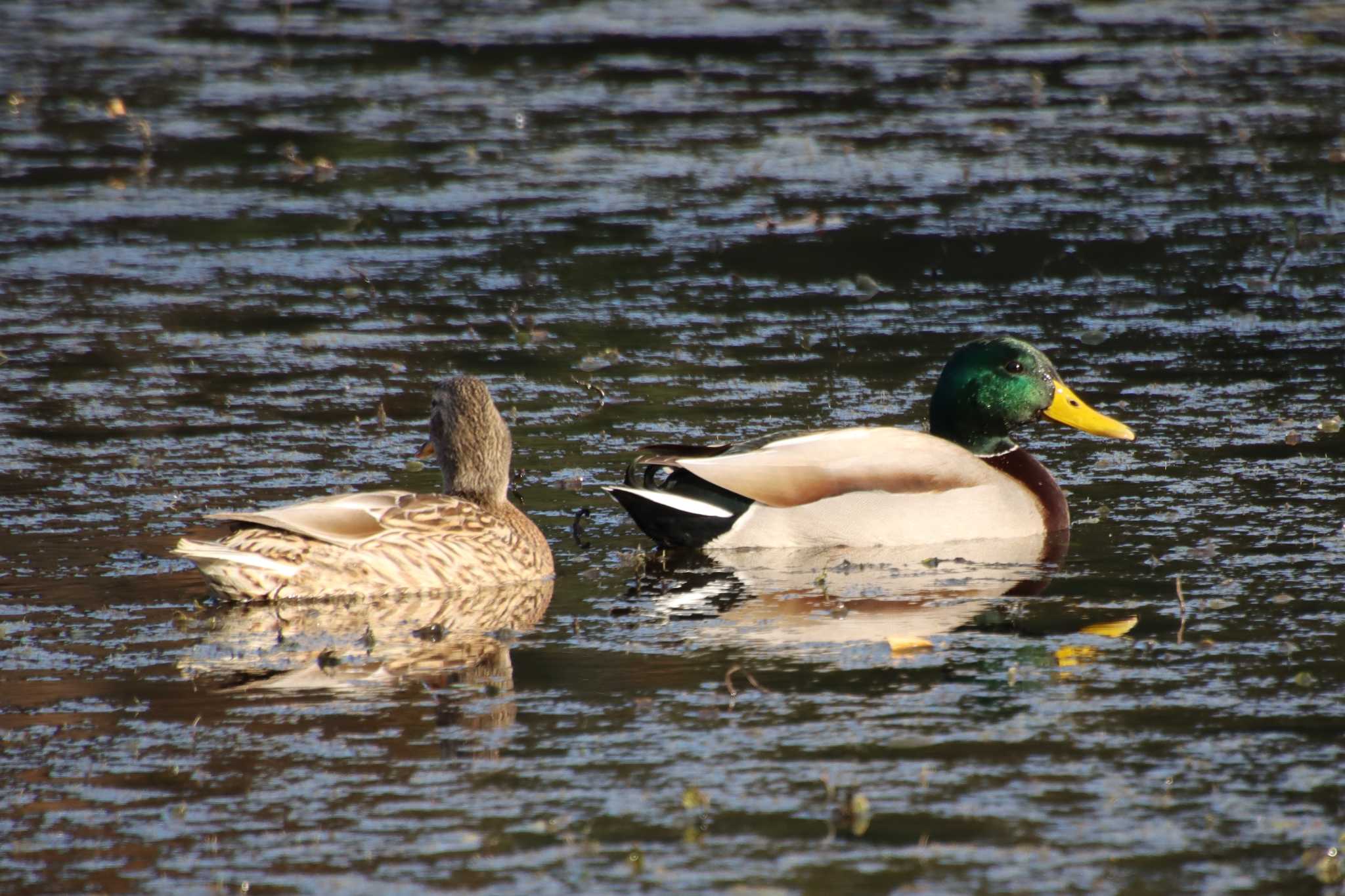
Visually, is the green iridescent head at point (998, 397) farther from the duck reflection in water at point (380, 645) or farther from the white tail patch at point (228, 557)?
the white tail patch at point (228, 557)

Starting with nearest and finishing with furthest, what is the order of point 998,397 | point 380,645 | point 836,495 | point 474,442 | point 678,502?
point 380,645
point 474,442
point 678,502
point 836,495
point 998,397

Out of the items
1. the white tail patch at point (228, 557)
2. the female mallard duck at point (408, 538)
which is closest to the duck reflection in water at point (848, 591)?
the female mallard duck at point (408, 538)

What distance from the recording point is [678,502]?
9180 millimetres

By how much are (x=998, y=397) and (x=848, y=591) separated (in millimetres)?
1864

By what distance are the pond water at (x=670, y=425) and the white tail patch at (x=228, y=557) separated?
182 mm

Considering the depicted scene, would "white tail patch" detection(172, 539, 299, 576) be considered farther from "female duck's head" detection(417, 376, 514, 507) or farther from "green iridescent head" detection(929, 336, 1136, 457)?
"green iridescent head" detection(929, 336, 1136, 457)

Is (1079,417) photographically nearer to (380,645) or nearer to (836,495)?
(836,495)

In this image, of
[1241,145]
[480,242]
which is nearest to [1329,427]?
[480,242]

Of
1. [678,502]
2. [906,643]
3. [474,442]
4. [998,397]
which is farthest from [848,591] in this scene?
[998,397]

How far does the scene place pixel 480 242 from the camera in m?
15.2

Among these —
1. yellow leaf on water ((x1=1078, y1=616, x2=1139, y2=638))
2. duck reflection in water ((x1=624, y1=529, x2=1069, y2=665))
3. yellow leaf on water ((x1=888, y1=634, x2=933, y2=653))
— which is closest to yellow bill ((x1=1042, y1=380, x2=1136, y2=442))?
duck reflection in water ((x1=624, y1=529, x2=1069, y2=665))

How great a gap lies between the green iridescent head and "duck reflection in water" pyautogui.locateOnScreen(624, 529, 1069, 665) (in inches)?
28.7

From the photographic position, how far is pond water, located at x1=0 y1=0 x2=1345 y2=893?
5.83 m

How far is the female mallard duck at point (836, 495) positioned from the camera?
9250 mm
